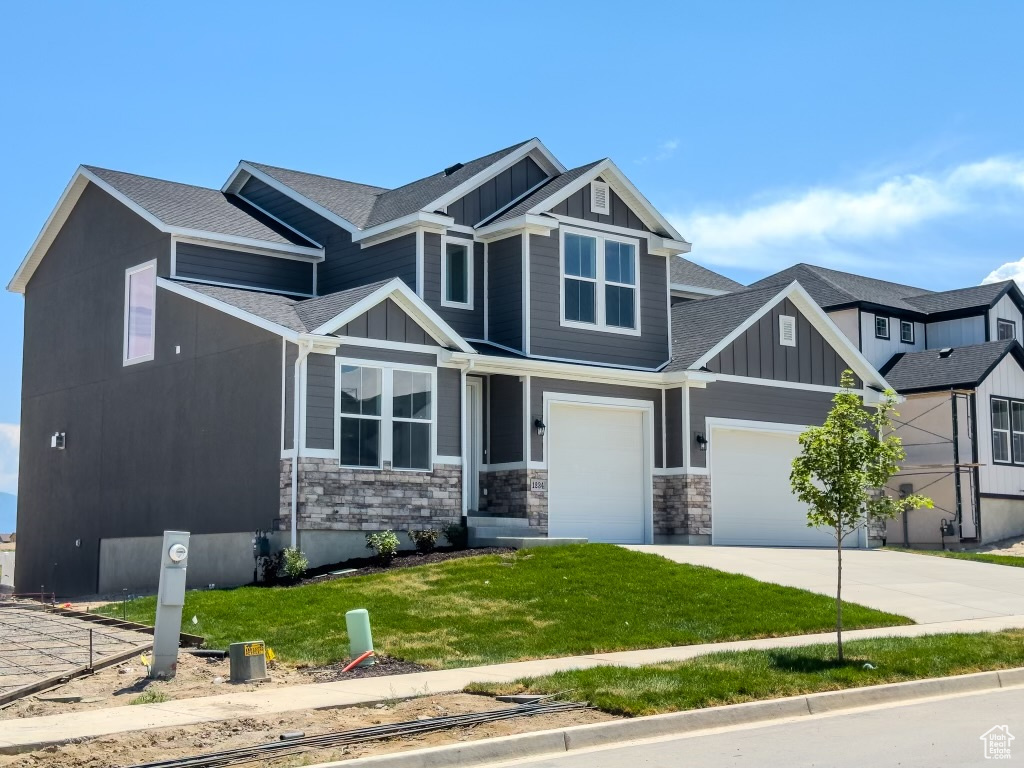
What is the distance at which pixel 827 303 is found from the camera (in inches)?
1448

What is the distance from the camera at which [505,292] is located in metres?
24.9

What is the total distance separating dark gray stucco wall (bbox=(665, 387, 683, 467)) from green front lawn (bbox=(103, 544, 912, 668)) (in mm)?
5644

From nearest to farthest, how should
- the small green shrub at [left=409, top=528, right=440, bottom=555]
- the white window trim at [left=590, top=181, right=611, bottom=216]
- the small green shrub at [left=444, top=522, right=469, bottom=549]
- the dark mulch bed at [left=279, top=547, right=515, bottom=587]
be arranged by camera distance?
the dark mulch bed at [left=279, top=547, right=515, bottom=587], the small green shrub at [left=409, top=528, right=440, bottom=555], the small green shrub at [left=444, top=522, right=469, bottom=549], the white window trim at [left=590, top=181, right=611, bottom=216]

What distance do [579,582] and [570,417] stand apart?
7.14 metres

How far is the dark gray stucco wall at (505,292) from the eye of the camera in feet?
80.7

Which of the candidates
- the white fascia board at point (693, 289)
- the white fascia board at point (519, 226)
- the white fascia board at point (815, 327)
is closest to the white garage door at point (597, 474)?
the white fascia board at point (815, 327)

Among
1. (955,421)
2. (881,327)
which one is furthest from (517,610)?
(881,327)

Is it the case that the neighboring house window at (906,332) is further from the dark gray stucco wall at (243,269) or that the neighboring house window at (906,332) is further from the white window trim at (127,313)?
the white window trim at (127,313)

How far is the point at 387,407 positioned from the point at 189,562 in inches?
174

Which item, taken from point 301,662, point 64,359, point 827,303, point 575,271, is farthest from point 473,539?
point 827,303

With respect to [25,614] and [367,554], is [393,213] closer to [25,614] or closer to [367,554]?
[367,554]

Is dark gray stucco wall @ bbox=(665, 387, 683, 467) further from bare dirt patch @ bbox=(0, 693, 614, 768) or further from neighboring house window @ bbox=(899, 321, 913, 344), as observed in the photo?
neighboring house window @ bbox=(899, 321, 913, 344)

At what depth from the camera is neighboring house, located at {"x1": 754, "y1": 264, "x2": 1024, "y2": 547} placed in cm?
3275

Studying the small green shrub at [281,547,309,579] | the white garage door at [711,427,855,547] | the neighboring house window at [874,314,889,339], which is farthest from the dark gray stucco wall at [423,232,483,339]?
the neighboring house window at [874,314,889,339]
